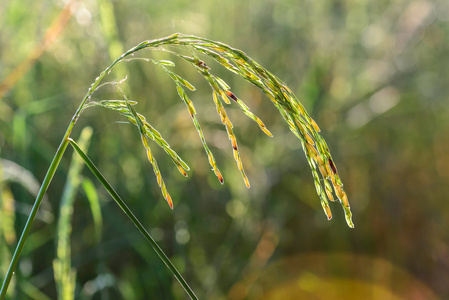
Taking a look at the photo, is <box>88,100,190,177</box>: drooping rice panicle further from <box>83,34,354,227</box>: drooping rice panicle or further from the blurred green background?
the blurred green background

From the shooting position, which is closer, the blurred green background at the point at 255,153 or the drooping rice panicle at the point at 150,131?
the drooping rice panicle at the point at 150,131

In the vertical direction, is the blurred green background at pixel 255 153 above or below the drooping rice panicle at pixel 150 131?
below

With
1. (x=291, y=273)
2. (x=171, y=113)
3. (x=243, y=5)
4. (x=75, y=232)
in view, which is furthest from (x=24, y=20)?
(x=291, y=273)

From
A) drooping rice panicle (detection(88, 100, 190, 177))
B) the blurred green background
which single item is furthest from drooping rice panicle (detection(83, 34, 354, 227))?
the blurred green background

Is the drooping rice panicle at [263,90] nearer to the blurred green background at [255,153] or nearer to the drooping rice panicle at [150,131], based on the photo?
the drooping rice panicle at [150,131]

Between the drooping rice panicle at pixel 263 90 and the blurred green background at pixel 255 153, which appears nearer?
the drooping rice panicle at pixel 263 90

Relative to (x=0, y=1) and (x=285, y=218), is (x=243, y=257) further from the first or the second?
(x=0, y=1)

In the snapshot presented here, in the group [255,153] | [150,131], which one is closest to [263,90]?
[150,131]

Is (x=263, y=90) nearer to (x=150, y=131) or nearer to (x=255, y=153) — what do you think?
(x=150, y=131)

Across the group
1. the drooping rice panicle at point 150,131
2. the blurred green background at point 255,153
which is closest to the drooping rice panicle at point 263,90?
the drooping rice panicle at point 150,131
